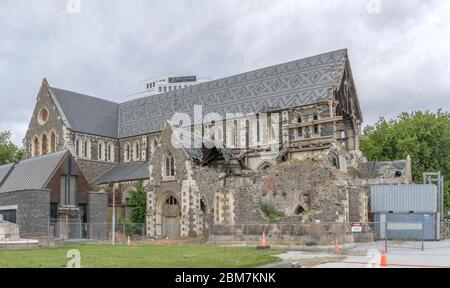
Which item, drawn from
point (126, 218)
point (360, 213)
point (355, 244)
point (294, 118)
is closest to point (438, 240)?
point (360, 213)

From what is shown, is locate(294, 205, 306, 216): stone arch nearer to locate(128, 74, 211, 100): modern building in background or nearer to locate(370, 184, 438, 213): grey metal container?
locate(370, 184, 438, 213): grey metal container

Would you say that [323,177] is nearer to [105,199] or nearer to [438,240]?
[438,240]

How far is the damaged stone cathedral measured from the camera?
1426 inches

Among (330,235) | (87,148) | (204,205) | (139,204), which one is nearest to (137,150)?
(87,148)

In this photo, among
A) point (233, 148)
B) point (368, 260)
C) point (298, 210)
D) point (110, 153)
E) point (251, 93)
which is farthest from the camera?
point (110, 153)

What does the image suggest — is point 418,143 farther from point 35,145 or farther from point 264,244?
point 35,145

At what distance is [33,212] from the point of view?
A: 39.6m

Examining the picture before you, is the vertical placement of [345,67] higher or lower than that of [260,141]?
higher

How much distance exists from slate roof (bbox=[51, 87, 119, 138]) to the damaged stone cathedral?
Answer: 0.51ft

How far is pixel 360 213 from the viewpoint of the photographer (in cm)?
3647

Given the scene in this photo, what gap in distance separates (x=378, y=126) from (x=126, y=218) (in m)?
39.2

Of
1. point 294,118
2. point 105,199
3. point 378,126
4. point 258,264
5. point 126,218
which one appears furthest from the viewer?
point 378,126

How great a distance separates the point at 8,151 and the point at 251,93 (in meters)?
42.7

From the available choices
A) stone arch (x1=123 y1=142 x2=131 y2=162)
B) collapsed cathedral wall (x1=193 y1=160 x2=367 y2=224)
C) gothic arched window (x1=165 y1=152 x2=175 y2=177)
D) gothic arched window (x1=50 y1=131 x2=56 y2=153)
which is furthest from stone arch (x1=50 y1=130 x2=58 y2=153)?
collapsed cathedral wall (x1=193 y1=160 x2=367 y2=224)
